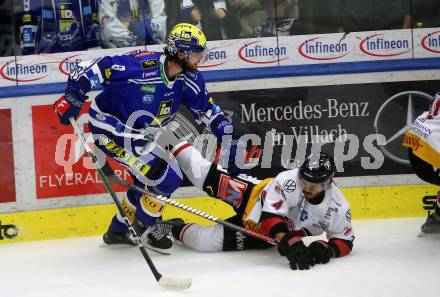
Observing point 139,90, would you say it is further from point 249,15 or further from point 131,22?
point 249,15

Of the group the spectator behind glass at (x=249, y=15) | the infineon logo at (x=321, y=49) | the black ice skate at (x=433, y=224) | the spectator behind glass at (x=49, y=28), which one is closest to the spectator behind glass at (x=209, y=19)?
the spectator behind glass at (x=249, y=15)

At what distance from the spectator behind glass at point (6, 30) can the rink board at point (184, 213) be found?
45.3 inches

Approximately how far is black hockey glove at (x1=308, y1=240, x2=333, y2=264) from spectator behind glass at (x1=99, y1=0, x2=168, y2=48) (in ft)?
6.90

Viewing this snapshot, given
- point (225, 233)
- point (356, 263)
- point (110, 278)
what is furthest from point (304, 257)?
point (110, 278)

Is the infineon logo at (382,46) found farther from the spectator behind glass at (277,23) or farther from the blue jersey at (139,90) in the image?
the blue jersey at (139,90)

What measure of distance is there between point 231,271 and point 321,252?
0.50 m

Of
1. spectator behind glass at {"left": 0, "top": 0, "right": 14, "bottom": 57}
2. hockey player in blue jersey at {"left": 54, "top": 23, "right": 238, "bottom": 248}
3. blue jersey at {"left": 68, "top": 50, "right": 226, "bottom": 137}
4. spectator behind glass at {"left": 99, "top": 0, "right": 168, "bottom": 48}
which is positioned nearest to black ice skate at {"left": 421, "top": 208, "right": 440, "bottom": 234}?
hockey player in blue jersey at {"left": 54, "top": 23, "right": 238, "bottom": 248}

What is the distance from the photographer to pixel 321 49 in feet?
19.9

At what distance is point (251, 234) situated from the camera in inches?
192

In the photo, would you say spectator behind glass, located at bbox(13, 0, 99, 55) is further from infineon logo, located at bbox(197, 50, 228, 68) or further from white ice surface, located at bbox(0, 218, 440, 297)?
white ice surface, located at bbox(0, 218, 440, 297)

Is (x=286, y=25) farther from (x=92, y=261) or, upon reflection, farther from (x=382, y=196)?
(x=92, y=261)

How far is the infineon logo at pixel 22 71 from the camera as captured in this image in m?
5.83

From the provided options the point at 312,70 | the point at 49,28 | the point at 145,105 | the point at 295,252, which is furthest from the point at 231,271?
the point at 49,28

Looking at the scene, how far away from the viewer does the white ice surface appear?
4.17 meters
